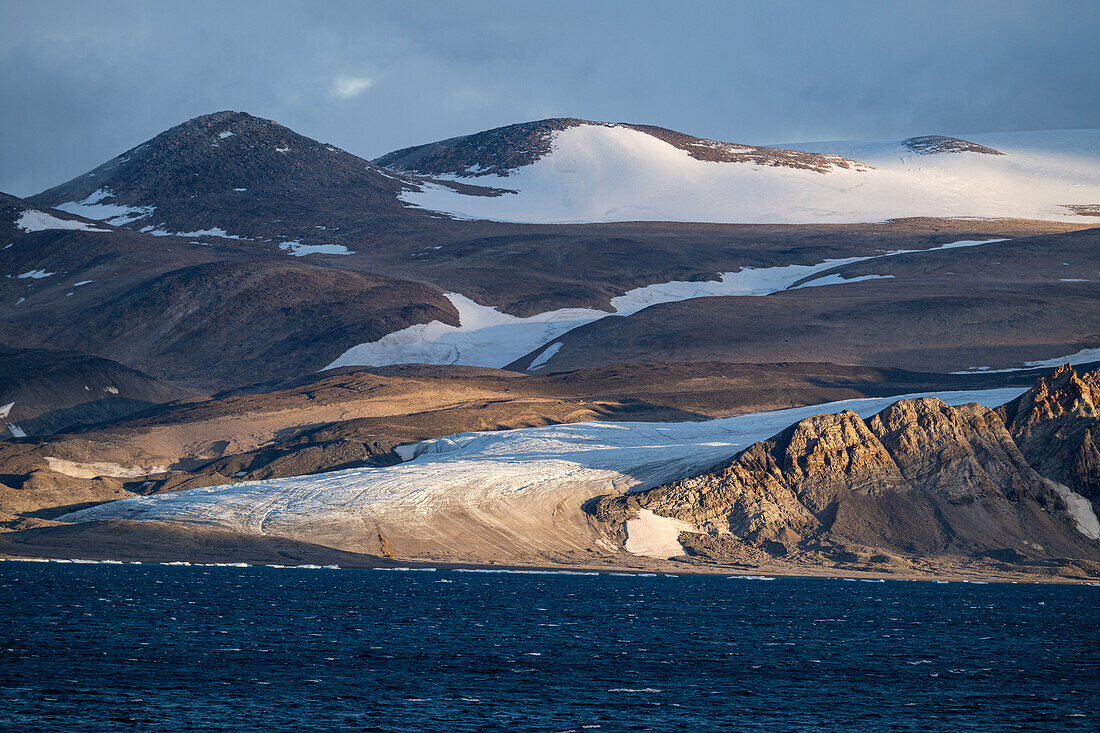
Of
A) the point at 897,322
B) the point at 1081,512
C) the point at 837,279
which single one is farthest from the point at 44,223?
the point at 1081,512

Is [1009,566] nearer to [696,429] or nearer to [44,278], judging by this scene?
[696,429]

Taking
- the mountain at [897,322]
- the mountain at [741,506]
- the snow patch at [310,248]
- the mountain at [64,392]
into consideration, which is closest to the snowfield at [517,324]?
the mountain at [897,322]

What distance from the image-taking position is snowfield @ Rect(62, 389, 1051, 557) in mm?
71250

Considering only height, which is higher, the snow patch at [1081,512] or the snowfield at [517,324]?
the snowfield at [517,324]

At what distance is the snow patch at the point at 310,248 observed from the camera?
19175 cm

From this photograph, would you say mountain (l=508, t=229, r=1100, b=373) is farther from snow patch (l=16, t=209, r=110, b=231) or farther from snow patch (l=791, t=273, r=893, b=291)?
snow patch (l=16, t=209, r=110, b=231)

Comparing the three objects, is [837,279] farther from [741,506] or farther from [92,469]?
[92,469]

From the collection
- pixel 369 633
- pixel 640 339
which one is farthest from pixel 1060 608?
pixel 640 339

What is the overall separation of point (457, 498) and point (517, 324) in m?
83.4

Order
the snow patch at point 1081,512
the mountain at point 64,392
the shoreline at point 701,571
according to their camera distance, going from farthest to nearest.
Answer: the mountain at point 64,392, the snow patch at point 1081,512, the shoreline at point 701,571

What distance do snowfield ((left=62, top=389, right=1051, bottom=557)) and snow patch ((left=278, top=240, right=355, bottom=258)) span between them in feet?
372

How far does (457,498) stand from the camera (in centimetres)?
7356

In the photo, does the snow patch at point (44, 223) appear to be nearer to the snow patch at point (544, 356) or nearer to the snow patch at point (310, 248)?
the snow patch at point (310, 248)

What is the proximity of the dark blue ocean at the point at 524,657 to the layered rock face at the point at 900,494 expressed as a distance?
8128 millimetres
